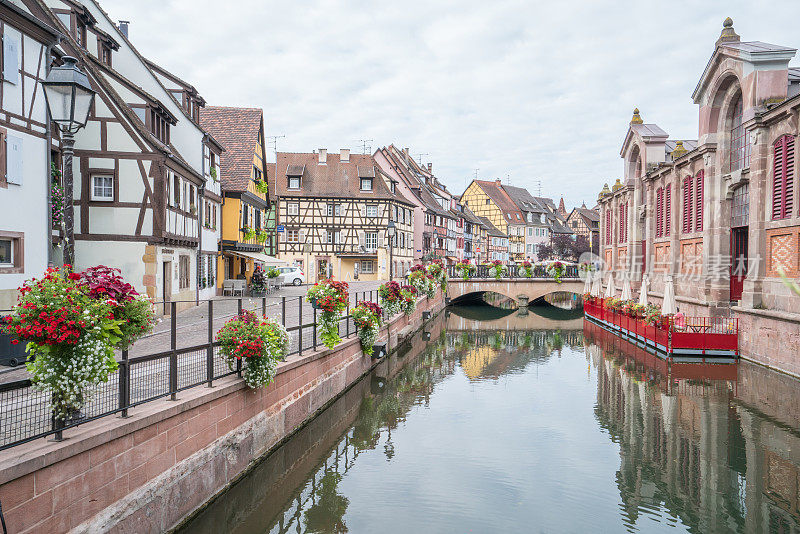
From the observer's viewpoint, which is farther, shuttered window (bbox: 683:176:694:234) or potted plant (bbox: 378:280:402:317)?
shuttered window (bbox: 683:176:694:234)

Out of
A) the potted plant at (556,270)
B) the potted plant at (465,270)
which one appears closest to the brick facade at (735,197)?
the potted plant at (556,270)

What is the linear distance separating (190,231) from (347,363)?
997 cm

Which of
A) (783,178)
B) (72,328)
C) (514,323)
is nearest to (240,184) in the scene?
(514,323)

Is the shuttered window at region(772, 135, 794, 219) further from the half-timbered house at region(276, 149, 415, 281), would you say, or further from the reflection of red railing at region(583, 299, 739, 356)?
the half-timbered house at region(276, 149, 415, 281)

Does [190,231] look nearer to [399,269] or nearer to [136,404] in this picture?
[136,404]

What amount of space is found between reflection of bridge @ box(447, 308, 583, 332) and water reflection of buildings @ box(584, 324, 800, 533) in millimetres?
16963

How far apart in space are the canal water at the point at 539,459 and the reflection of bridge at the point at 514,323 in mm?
16975

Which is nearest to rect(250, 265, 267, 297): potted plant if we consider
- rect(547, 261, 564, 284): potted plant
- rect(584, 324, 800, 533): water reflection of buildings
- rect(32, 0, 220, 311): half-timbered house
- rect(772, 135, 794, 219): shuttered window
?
rect(32, 0, 220, 311): half-timbered house

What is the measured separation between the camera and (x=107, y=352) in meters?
6.49

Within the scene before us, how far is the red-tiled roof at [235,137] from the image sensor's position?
31797 millimetres

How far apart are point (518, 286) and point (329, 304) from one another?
37.8 meters

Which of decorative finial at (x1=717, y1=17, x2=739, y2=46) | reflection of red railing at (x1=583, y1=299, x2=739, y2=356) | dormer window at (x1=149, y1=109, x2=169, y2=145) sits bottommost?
reflection of red railing at (x1=583, y1=299, x2=739, y2=356)

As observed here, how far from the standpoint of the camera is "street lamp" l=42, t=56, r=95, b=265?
660 centimetres

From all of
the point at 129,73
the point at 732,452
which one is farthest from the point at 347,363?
the point at 129,73
